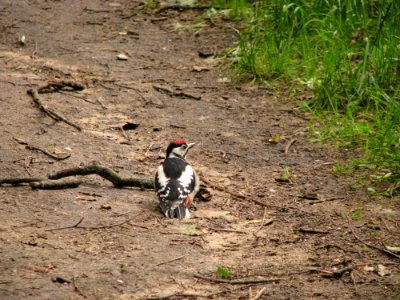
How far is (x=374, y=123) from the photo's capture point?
7.83m

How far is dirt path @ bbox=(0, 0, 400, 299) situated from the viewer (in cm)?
510

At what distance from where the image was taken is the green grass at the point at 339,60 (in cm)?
765

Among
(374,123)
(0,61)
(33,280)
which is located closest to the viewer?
(33,280)

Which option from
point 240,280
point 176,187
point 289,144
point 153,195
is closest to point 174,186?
point 176,187

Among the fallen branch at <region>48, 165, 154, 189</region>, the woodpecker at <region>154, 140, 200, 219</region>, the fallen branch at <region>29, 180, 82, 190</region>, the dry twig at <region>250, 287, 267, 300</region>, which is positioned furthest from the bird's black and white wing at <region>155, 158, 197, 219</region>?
the dry twig at <region>250, 287, 267, 300</region>

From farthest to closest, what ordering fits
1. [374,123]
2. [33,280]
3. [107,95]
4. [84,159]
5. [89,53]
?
1. [89,53]
2. [107,95]
3. [374,123]
4. [84,159]
5. [33,280]

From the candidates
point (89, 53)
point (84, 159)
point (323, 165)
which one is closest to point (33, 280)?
point (84, 159)

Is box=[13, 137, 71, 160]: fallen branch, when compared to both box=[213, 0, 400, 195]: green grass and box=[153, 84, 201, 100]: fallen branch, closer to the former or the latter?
box=[153, 84, 201, 100]: fallen branch

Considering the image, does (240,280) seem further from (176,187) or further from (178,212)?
(176,187)

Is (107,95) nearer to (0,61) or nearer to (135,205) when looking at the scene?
(0,61)

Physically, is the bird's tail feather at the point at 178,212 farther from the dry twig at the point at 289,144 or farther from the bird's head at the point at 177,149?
the dry twig at the point at 289,144

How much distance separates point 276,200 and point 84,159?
1.69 metres

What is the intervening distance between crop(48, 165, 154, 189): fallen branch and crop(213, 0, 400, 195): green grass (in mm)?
1939

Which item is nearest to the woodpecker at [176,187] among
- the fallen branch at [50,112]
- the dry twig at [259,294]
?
the dry twig at [259,294]
